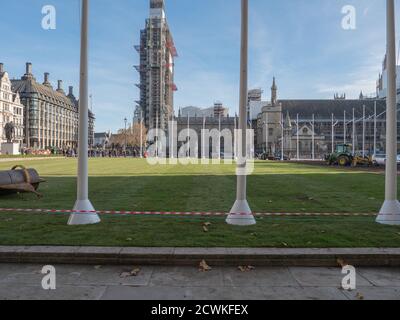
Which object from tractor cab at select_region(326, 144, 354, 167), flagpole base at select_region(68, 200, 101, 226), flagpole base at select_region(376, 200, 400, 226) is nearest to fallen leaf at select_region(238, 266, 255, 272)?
flagpole base at select_region(68, 200, 101, 226)

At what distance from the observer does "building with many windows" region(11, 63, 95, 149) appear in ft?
405

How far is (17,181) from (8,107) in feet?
350

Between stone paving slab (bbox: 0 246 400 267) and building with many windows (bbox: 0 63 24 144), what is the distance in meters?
99.9

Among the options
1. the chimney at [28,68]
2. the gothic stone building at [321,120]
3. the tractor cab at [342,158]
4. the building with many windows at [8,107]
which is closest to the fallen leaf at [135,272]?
the tractor cab at [342,158]

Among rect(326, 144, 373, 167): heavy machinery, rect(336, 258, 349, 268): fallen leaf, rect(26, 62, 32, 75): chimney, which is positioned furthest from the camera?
rect(26, 62, 32, 75): chimney

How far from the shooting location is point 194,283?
16.6ft

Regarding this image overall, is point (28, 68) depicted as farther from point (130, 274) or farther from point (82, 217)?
point (130, 274)

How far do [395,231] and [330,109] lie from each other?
387ft

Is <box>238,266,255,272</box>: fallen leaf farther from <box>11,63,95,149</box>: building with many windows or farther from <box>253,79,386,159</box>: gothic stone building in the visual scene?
<box>11,63,95,149</box>: building with many windows

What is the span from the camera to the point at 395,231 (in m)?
7.41

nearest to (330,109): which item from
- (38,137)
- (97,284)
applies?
(38,137)

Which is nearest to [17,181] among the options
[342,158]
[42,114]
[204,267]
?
[204,267]
